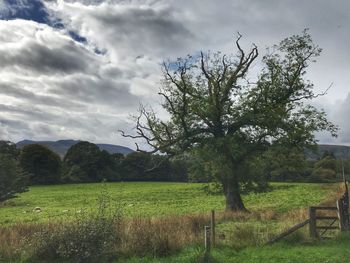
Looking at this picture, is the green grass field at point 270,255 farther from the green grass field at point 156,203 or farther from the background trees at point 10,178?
the background trees at point 10,178

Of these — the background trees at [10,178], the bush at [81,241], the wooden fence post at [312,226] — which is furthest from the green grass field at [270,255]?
the background trees at [10,178]

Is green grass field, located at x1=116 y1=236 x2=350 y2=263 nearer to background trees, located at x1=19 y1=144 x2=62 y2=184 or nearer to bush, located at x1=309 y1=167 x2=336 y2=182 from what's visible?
bush, located at x1=309 y1=167 x2=336 y2=182

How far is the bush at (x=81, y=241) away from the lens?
16234 millimetres

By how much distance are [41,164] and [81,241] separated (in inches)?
3817

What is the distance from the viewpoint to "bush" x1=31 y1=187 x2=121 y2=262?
1623 cm

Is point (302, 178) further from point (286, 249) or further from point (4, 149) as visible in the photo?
point (286, 249)

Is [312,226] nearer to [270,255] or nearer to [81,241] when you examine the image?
[270,255]

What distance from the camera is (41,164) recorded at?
355ft

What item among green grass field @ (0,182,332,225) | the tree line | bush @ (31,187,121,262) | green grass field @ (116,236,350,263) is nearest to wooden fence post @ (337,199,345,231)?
green grass field @ (116,236,350,263)

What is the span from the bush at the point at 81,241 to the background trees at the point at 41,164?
92.5m

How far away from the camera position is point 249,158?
39188 mm

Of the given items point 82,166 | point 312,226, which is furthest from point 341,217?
point 82,166

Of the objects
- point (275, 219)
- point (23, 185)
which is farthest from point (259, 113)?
point (23, 185)

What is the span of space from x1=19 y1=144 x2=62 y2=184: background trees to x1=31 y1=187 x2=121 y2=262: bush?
9246 cm
